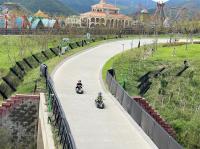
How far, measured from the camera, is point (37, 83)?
2570cm

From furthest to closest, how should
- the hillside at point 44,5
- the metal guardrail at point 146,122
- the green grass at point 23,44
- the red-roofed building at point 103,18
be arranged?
the hillside at point 44,5
the red-roofed building at point 103,18
the green grass at point 23,44
the metal guardrail at point 146,122

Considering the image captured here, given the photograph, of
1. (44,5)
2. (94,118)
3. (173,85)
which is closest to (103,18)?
(173,85)

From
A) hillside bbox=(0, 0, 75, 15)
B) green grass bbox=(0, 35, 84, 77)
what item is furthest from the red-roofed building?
hillside bbox=(0, 0, 75, 15)

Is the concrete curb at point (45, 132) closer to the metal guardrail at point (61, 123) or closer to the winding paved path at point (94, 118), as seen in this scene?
the metal guardrail at point (61, 123)

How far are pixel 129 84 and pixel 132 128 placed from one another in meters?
12.9

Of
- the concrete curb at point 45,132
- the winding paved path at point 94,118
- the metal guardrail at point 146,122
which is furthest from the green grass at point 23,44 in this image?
the concrete curb at point 45,132

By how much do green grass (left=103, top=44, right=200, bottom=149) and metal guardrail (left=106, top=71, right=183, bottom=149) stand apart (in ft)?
12.3

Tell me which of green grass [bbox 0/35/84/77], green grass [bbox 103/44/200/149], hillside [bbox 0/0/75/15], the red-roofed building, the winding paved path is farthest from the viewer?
hillside [bbox 0/0/75/15]

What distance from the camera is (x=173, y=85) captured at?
1192 inches

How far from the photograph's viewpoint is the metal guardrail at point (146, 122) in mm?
13932

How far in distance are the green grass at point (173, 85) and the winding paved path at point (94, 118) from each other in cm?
326

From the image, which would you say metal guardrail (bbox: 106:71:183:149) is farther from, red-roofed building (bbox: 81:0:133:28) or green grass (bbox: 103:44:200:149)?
red-roofed building (bbox: 81:0:133:28)

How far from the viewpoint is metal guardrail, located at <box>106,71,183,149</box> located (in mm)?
13932

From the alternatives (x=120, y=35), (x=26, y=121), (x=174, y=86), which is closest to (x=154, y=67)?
(x=174, y=86)
